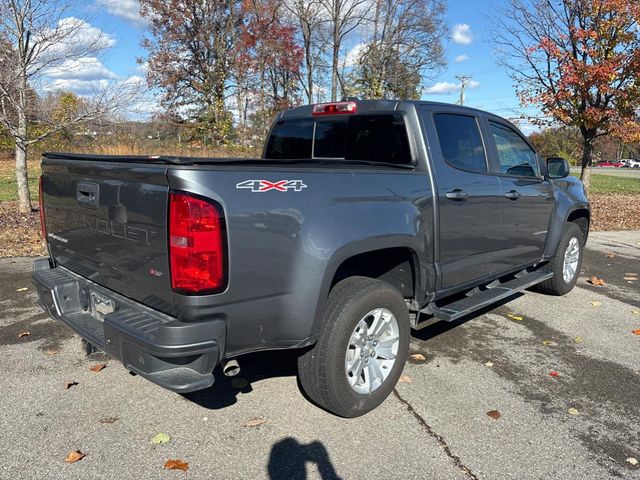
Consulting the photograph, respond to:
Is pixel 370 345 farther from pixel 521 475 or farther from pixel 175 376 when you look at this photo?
pixel 175 376

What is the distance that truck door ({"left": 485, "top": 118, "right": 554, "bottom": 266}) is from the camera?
437 centimetres

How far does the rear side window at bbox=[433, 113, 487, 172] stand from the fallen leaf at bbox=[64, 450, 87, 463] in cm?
299

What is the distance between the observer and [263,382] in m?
3.56

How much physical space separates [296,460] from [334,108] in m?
2.64

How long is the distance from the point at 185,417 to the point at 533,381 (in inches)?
96.8

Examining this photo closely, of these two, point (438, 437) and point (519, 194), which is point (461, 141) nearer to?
point (519, 194)

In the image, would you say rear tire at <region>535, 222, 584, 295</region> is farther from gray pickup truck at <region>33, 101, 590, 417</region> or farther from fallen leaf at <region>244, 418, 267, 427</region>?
fallen leaf at <region>244, 418, 267, 427</region>

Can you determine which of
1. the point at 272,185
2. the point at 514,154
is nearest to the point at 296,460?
the point at 272,185

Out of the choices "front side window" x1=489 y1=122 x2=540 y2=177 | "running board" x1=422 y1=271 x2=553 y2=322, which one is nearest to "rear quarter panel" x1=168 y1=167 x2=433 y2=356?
"running board" x1=422 y1=271 x2=553 y2=322

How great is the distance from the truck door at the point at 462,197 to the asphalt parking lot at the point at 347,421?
29.7 inches

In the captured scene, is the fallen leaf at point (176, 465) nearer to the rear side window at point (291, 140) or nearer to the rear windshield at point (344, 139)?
the rear windshield at point (344, 139)

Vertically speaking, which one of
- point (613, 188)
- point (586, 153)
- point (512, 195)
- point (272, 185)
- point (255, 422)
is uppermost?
point (586, 153)

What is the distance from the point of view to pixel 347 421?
120 inches

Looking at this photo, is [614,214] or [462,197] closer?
[462,197]
